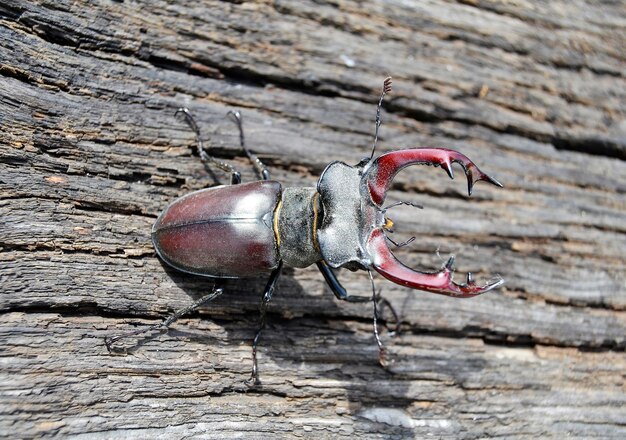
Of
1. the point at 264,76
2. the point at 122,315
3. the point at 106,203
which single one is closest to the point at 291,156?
the point at 264,76

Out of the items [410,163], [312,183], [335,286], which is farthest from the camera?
[312,183]

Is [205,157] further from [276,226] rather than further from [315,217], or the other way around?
[315,217]

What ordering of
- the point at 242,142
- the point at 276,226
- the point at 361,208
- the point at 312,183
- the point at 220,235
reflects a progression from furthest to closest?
the point at 312,183, the point at 242,142, the point at 276,226, the point at 220,235, the point at 361,208

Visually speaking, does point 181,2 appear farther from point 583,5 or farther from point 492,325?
point 583,5

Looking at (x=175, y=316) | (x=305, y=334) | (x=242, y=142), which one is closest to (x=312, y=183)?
(x=242, y=142)

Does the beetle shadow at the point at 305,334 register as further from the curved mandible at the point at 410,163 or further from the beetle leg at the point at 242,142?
the curved mandible at the point at 410,163

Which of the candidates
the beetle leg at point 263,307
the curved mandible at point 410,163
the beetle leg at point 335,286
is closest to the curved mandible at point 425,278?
the curved mandible at point 410,163

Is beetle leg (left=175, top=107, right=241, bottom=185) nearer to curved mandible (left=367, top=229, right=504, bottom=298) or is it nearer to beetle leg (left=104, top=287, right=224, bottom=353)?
beetle leg (left=104, top=287, right=224, bottom=353)
